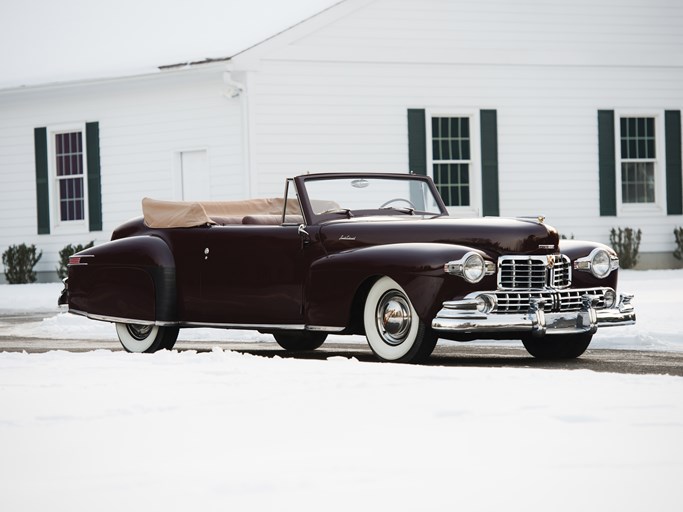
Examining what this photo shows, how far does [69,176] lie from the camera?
24938 mm

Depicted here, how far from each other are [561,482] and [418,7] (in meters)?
19.0

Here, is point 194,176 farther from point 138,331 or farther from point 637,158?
point 138,331

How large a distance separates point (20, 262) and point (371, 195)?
602 inches

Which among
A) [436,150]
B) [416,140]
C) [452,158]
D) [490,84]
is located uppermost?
[490,84]

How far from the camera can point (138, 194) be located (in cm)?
2391

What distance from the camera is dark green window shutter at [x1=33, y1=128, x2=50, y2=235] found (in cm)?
2516

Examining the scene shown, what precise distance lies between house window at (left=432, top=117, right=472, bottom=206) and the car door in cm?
1261

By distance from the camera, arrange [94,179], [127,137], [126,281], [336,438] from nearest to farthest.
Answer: [336,438] → [126,281] → [127,137] → [94,179]

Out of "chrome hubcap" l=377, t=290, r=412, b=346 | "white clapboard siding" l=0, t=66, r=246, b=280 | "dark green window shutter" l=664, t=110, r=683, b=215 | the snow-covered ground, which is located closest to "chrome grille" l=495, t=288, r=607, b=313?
"chrome hubcap" l=377, t=290, r=412, b=346

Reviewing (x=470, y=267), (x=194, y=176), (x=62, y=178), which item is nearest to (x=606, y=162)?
(x=194, y=176)

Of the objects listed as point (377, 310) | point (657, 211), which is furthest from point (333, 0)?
point (377, 310)

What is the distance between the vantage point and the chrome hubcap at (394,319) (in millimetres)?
9781

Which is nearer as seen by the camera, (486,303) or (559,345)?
(486,303)

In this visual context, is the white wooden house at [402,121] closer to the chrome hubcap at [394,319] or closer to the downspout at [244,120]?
the downspout at [244,120]
